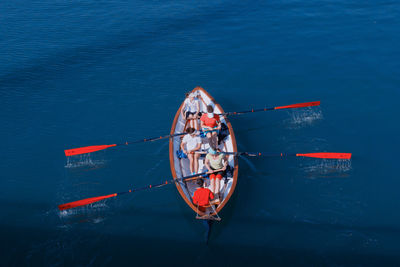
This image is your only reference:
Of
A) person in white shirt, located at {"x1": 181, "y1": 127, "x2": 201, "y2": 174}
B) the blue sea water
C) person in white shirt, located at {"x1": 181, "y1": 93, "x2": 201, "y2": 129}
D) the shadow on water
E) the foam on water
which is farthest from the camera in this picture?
person in white shirt, located at {"x1": 181, "y1": 93, "x2": 201, "y2": 129}

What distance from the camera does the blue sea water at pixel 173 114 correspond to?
54.3ft

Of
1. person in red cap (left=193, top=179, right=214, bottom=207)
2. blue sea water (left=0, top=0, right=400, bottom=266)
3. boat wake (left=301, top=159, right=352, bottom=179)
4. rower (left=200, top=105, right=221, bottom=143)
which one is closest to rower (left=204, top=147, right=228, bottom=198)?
person in red cap (left=193, top=179, right=214, bottom=207)

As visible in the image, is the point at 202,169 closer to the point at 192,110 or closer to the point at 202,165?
the point at 202,165

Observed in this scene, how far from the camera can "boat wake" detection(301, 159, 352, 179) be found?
19.7 metres

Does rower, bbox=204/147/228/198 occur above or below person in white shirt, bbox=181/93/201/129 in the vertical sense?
below

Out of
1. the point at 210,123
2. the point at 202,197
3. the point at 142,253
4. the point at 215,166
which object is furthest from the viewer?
the point at 210,123

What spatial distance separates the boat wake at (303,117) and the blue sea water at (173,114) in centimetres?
14

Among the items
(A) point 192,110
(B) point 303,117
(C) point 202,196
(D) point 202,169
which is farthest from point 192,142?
(B) point 303,117

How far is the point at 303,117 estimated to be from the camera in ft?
78.9

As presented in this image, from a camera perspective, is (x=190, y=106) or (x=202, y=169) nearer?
(x=202, y=169)

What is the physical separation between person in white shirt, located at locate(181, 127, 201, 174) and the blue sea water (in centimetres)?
197

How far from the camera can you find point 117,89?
2777cm

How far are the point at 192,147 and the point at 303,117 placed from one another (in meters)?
9.82

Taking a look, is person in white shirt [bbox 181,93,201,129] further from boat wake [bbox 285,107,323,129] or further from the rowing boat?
boat wake [bbox 285,107,323,129]
